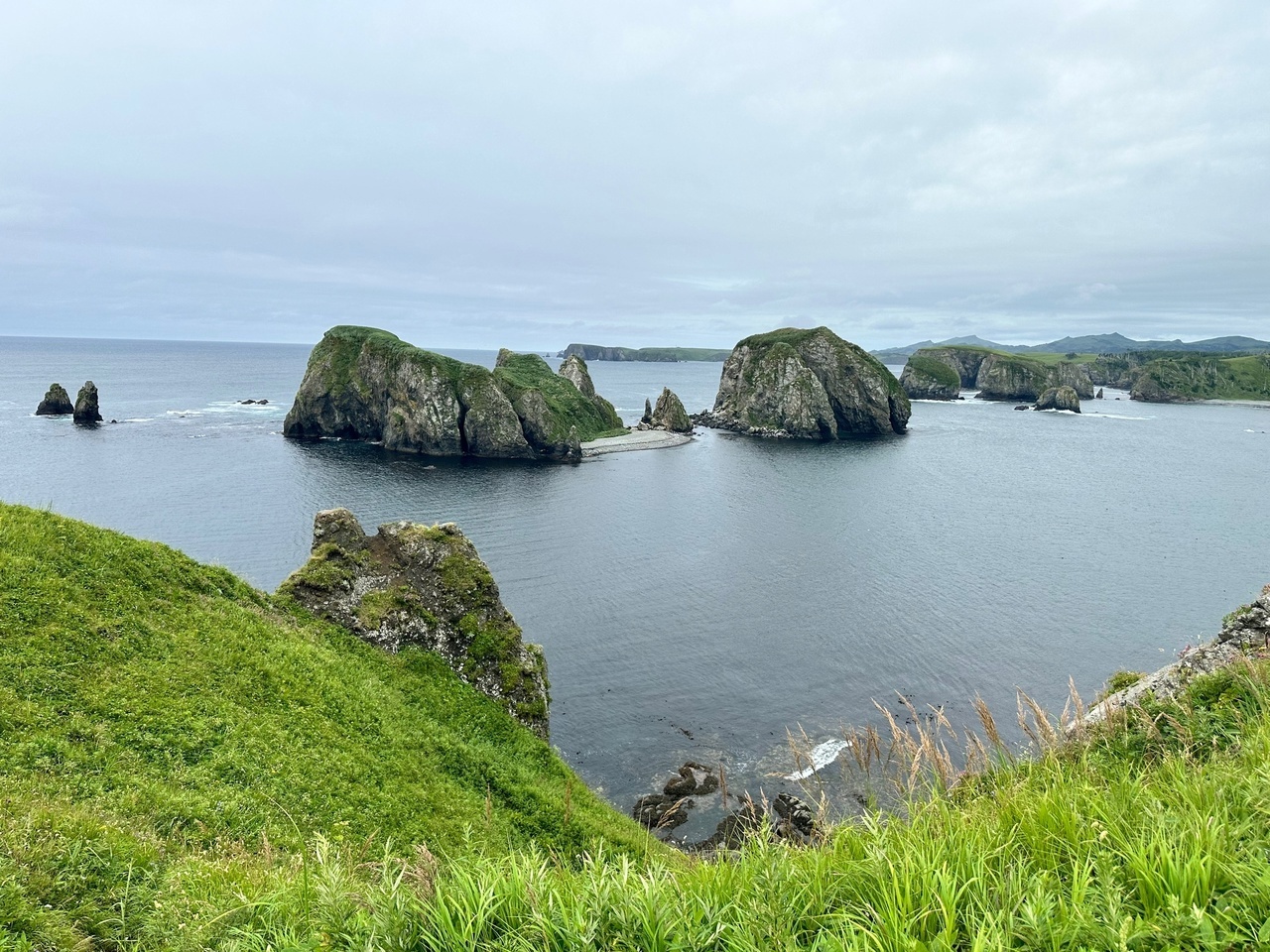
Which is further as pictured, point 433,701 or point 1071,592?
point 1071,592

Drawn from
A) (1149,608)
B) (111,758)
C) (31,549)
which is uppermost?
(31,549)

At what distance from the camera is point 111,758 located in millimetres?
12242

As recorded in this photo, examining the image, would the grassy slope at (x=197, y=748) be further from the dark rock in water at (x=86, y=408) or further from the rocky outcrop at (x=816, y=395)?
the dark rock in water at (x=86, y=408)

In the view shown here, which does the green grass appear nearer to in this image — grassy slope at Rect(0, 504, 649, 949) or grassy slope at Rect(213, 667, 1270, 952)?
grassy slope at Rect(0, 504, 649, 949)

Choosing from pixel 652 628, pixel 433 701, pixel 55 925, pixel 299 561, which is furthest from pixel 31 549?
pixel 299 561

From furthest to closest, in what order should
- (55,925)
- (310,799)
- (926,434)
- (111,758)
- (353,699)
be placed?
1. (926,434)
2. (353,699)
3. (310,799)
4. (111,758)
5. (55,925)

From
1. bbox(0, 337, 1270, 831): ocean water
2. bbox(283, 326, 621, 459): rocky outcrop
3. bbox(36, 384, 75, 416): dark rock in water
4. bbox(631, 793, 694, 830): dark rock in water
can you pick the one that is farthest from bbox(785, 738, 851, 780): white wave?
bbox(36, 384, 75, 416): dark rock in water

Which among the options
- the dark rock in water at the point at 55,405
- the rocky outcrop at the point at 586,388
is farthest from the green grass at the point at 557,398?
the dark rock in water at the point at 55,405

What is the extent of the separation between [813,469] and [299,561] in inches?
3122

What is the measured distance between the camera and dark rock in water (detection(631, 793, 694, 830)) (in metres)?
26.3

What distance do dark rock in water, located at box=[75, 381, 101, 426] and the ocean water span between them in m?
6.88

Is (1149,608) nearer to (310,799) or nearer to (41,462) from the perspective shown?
(310,799)

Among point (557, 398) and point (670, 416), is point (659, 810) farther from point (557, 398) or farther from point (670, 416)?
point (670, 416)

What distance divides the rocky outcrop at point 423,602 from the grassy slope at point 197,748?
34.8 inches
